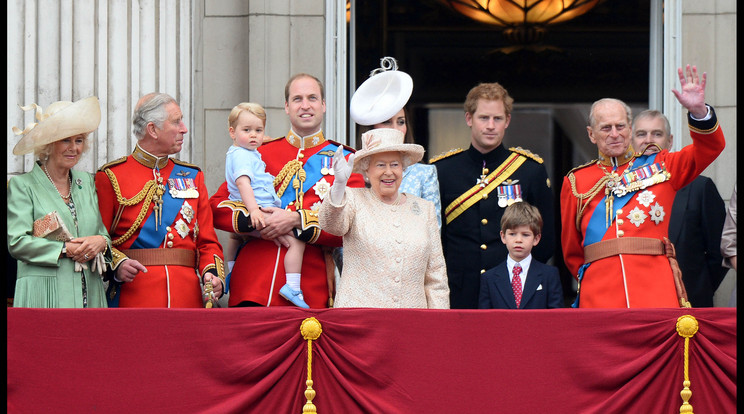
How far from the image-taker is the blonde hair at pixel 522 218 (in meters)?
6.81

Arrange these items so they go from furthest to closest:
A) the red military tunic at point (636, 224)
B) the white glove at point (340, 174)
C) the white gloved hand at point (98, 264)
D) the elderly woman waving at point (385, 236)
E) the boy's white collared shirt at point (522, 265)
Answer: the boy's white collared shirt at point (522, 265) → the red military tunic at point (636, 224) → the white gloved hand at point (98, 264) → the elderly woman waving at point (385, 236) → the white glove at point (340, 174)

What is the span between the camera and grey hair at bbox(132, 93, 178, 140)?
22.5 ft

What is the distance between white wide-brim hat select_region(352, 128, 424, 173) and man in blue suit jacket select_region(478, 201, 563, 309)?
70 centimetres

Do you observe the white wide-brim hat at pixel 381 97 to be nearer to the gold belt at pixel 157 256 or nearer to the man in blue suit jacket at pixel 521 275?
the man in blue suit jacket at pixel 521 275

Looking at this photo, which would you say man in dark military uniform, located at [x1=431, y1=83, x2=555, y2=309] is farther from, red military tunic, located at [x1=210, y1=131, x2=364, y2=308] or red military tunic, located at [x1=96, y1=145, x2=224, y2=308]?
red military tunic, located at [x1=96, y1=145, x2=224, y2=308]

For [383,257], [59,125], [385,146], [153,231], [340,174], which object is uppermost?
[59,125]

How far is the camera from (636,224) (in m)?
6.64

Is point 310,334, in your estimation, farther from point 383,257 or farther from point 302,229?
point 302,229

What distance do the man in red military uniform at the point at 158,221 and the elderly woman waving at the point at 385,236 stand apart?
0.78 metres

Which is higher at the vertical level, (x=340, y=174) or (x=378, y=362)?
(x=340, y=174)

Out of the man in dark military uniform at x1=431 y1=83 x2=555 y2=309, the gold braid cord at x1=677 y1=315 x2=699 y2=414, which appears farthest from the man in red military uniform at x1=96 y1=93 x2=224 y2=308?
the gold braid cord at x1=677 y1=315 x2=699 y2=414

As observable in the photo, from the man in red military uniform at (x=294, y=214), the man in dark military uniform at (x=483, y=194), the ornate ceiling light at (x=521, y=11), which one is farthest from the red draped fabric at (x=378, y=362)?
the ornate ceiling light at (x=521, y=11)

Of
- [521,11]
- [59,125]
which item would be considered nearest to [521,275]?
[59,125]

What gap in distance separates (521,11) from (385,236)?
17.9 feet
